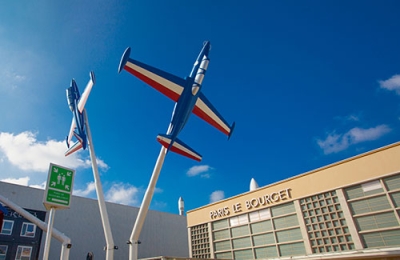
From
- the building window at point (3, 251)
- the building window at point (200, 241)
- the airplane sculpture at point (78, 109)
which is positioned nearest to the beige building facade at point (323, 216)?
the building window at point (200, 241)

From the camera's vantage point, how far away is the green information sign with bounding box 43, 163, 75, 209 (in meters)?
11.8

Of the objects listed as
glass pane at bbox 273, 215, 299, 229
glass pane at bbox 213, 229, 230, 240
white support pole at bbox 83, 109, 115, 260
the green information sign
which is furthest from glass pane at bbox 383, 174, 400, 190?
white support pole at bbox 83, 109, 115, 260

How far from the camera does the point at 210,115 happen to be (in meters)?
24.3

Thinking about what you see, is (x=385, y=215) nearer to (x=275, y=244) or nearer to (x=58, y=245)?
(x=275, y=244)

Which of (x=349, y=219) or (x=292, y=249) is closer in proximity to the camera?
(x=349, y=219)

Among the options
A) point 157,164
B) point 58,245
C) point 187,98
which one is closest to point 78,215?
point 58,245

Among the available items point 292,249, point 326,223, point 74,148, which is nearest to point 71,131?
point 74,148

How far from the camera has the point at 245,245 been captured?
26578mm

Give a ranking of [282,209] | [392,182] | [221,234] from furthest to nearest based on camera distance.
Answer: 1. [221,234]
2. [282,209]
3. [392,182]

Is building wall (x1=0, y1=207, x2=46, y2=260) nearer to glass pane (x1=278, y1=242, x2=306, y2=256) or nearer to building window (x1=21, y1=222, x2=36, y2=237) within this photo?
building window (x1=21, y1=222, x2=36, y2=237)

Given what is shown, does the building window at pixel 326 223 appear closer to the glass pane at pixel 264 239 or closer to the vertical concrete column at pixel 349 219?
the vertical concrete column at pixel 349 219

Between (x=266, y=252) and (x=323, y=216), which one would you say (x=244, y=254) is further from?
(x=323, y=216)

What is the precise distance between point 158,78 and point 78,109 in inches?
359

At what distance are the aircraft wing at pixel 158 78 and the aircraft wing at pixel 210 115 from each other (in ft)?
8.13
